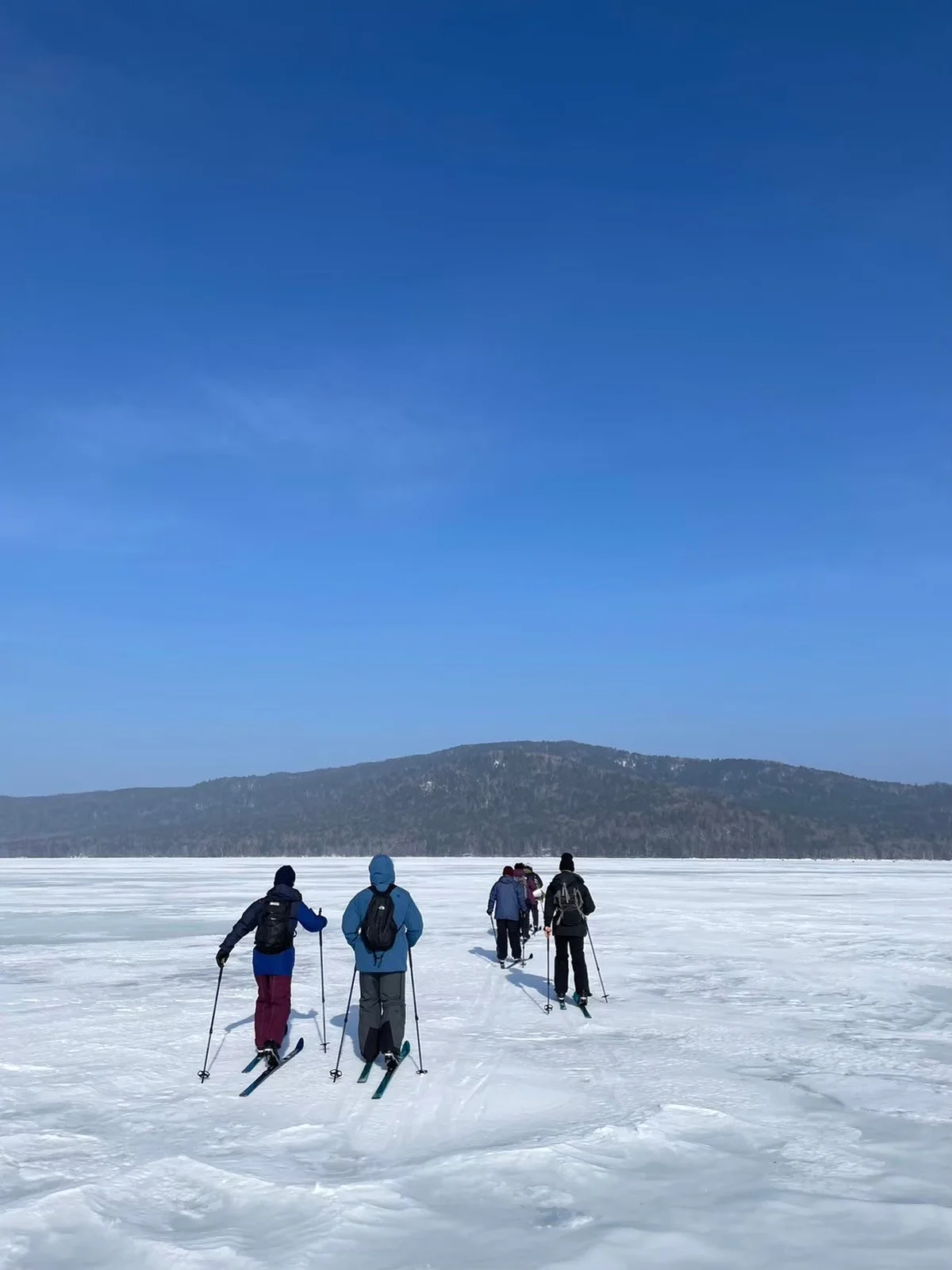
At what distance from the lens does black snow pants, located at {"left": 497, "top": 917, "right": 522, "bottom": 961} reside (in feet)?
53.2

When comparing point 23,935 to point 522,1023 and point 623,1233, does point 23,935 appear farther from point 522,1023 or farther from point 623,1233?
point 623,1233

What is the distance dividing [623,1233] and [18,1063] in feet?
23.4

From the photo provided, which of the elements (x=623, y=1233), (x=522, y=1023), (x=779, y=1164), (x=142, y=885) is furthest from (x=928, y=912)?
(x=142, y=885)

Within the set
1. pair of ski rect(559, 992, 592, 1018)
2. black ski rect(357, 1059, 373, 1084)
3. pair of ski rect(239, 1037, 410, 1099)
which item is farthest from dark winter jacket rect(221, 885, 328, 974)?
pair of ski rect(559, 992, 592, 1018)

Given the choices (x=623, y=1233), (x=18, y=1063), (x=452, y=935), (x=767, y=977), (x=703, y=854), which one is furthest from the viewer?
(x=703, y=854)

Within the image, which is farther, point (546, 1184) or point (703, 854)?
point (703, 854)

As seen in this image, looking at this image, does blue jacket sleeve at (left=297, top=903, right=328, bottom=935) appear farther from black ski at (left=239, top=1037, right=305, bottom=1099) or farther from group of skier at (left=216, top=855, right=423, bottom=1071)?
black ski at (left=239, top=1037, right=305, bottom=1099)

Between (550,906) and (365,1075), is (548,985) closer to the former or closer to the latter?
(550,906)

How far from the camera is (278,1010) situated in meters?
9.27

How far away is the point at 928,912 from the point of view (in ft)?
88.4

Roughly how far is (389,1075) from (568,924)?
411cm

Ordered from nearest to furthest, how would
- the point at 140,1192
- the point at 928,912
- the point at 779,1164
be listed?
the point at 140,1192, the point at 779,1164, the point at 928,912

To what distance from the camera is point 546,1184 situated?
6137 mm

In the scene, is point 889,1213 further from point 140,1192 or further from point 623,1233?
point 140,1192
